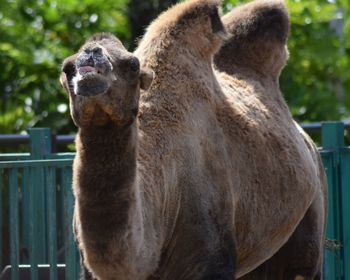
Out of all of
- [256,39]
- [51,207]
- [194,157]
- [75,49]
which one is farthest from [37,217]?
[75,49]

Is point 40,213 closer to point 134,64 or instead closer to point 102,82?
point 134,64

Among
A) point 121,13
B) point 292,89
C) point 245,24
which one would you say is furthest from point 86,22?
point 245,24

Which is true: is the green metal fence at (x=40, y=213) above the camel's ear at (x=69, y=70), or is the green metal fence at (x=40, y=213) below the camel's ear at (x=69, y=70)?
below

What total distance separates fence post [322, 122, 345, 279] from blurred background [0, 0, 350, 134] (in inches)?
227

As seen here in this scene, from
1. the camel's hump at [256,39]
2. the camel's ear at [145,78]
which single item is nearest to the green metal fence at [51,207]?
the camel's hump at [256,39]

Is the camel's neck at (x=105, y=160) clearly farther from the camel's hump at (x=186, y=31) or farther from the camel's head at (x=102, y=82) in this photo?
the camel's hump at (x=186, y=31)

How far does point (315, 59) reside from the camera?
15789 millimetres

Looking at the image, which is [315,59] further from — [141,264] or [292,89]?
[141,264]

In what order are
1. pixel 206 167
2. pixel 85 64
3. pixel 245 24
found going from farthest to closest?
pixel 245 24 → pixel 206 167 → pixel 85 64

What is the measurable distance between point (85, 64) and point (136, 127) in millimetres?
553

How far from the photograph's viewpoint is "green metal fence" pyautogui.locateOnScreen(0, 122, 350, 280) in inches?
296

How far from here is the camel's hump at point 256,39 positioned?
8.32 metres

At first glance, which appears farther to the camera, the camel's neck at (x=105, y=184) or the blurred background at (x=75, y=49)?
the blurred background at (x=75, y=49)

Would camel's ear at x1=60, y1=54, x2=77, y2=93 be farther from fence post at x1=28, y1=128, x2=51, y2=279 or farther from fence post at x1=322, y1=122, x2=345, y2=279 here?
fence post at x1=322, y1=122, x2=345, y2=279
